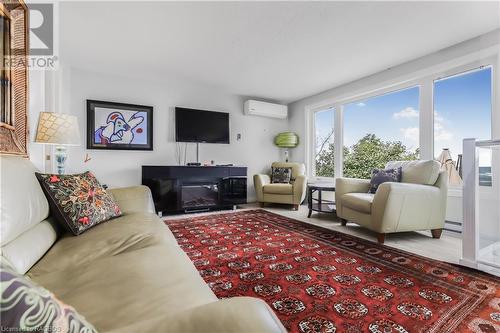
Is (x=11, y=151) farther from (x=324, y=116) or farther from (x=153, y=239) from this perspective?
(x=324, y=116)

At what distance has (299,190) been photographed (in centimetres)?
405

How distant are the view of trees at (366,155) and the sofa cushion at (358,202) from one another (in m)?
1.31

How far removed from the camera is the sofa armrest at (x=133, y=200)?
6.07 ft

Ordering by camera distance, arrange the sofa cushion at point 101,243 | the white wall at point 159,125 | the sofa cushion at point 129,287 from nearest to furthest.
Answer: the sofa cushion at point 129,287 → the sofa cushion at point 101,243 → the white wall at point 159,125

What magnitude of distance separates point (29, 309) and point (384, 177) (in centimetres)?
325

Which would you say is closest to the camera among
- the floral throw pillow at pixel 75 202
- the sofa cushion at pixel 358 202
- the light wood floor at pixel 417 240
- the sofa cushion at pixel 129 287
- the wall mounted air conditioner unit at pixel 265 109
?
the sofa cushion at pixel 129 287

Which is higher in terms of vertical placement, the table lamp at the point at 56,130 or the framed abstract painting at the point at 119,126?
the framed abstract painting at the point at 119,126

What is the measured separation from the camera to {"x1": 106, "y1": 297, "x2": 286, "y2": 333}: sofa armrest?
1.35 feet

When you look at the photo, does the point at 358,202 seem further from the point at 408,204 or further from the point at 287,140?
the point at 287,140

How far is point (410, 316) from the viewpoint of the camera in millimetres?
1230

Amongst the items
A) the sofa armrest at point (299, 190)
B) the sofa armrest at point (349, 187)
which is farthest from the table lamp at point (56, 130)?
the sofa armrest at point (299, 190)

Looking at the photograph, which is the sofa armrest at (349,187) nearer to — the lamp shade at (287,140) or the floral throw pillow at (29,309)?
the lamp shade at (287,140)
